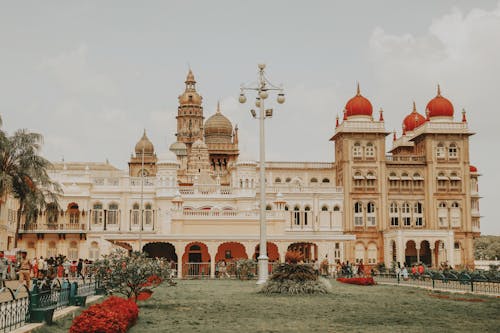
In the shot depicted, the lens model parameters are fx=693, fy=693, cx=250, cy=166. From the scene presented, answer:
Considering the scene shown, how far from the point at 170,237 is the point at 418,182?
31220 mm

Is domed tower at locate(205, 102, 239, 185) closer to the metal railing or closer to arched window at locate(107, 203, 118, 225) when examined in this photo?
arched window at locate(107, 203, 118, 225)

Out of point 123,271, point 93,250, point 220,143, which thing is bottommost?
point 123,271

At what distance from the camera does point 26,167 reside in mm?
43375

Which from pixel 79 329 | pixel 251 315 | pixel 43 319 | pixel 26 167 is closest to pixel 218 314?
pixel 251 315

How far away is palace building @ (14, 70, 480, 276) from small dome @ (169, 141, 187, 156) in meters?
20.2

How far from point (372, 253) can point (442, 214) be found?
8.24 meters

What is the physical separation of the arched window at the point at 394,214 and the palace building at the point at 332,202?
99 mm

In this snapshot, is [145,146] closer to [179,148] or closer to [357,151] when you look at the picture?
[179,148]

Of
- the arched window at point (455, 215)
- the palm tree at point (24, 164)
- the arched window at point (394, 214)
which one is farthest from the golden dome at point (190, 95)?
the palm tree at point (24, 164)

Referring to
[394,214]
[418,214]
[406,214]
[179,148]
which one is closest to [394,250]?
[394,214]

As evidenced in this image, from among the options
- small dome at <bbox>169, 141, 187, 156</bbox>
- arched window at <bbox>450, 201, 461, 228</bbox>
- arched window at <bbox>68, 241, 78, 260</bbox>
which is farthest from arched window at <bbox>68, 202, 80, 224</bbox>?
small dome at <bbox>169, 141, 187, 156</bbox>

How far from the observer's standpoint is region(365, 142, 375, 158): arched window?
69.1 meters

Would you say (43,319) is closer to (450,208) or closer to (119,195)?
(119,195)

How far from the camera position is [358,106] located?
7006 cm
